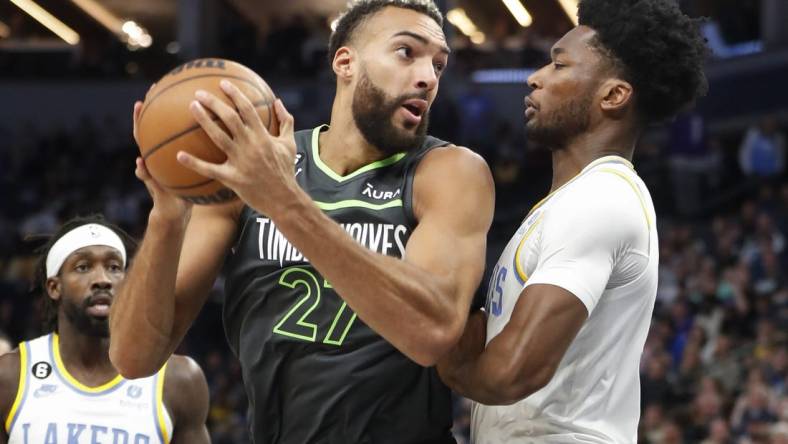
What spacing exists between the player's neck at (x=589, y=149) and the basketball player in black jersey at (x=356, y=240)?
349 mm

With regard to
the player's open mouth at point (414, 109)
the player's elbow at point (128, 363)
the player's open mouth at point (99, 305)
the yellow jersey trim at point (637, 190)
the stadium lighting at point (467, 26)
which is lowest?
the player's elbow at point (128, 363)

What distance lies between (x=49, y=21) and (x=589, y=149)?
21.4m

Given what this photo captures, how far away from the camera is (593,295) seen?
3.10 m

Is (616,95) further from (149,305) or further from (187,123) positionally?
(149,305)

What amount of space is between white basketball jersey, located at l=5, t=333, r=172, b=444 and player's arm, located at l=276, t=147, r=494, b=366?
1.95 metres

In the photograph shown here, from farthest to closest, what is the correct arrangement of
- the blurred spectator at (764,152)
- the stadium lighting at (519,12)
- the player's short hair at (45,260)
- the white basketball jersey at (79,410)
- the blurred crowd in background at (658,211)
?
the stadium lighting at (519,12) < the blurred spectator at (764,152) < the blurred crowd in background at (658,211) < the player's short hair at (45,260) < the white basketball jersey at (79,410)

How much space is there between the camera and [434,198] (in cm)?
322

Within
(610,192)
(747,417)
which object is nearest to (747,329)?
(747,417)

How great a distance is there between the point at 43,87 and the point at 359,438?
1834cm

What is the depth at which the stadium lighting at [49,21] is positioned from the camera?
22.8 m

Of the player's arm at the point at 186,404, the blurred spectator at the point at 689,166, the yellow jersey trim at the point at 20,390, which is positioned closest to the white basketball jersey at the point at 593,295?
the player's arm at the point at 186,404

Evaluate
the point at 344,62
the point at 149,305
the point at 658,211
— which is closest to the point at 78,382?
the point at 149,305

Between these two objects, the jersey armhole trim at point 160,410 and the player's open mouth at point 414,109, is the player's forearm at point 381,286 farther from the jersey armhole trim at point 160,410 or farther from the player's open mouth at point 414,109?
the jersey armhole trim at point 160,410

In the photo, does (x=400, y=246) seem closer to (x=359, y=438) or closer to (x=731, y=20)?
(x=359, y=438)
